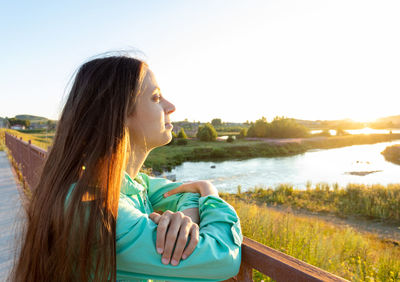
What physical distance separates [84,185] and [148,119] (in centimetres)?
35

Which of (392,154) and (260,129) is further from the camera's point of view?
(260,129)

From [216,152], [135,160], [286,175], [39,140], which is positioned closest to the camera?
[135,160]

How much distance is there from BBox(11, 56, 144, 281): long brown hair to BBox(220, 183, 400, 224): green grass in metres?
9.48

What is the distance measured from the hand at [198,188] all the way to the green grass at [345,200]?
356 inches

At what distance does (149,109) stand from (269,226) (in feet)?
11.3

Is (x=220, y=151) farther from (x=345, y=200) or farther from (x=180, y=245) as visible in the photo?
(x=180, y=245)

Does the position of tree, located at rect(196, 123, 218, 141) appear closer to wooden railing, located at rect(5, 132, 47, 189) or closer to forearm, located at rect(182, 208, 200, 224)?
wooden railing, located at rect(5, 132, 47, 189)

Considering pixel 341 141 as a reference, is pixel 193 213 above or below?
above

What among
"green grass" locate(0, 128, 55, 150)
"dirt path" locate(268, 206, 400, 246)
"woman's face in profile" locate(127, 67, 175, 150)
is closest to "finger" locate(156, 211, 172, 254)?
"woman's face in profile" locate(127, 67, 175, 150)

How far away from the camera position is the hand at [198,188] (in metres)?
1.06

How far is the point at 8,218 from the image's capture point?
12.7ft

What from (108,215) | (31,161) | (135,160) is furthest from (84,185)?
(31,161)

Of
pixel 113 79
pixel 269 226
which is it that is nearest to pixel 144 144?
pixel 113 79

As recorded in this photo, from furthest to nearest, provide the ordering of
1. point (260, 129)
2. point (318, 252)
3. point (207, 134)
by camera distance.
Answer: point (260, 129) < point (207, 134) < point (318, 252)
